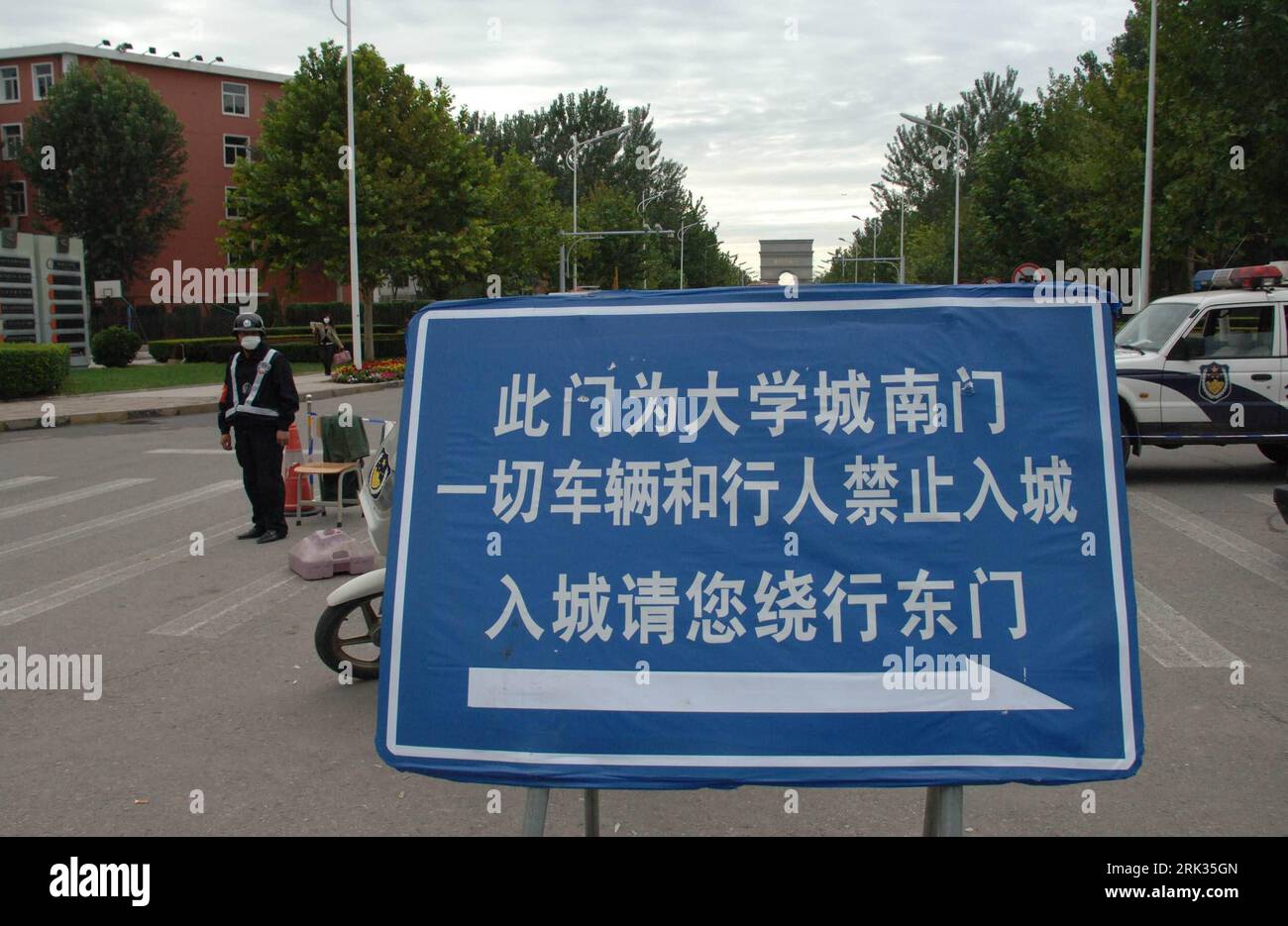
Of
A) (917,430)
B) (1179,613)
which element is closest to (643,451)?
(917,430)

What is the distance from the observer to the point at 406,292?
246 ft

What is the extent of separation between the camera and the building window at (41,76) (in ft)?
184

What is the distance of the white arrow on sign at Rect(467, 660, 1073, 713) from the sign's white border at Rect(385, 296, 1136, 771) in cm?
12

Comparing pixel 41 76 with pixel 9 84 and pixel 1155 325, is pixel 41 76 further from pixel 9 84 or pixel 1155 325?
pixel 1155 325

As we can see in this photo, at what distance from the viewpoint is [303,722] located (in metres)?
5.48

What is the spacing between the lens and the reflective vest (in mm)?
9711

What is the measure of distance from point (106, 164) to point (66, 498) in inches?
1778

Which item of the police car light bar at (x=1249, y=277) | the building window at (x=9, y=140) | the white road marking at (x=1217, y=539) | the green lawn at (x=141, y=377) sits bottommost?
the white road marking at (x=1217, y=539)

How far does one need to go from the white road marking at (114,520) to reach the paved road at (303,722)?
5 cm

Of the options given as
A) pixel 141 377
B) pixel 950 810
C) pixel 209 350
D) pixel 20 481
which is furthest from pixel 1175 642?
pixel 209 350

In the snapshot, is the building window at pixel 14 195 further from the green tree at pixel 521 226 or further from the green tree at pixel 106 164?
the green tree at pixel 521 226
